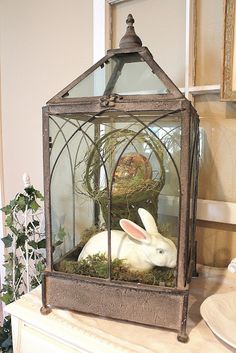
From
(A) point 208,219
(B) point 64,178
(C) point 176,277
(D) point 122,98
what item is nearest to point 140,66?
(D) point 122,98

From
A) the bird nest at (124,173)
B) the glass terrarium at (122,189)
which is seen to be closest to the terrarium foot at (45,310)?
the glass terrarium at (122,189)

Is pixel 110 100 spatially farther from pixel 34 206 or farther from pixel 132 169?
pixel 34 206

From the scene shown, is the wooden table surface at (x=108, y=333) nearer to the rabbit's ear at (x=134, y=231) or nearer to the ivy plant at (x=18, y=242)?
the rabbit's ear at (x=134, y=231)

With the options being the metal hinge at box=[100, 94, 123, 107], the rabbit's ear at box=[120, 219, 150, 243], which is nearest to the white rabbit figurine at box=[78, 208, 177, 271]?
the rabbit's ear at box=[120, 219, 150, 243]

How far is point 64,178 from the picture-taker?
77 cm

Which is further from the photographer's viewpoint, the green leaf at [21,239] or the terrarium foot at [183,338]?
the green leaf at [21,239]

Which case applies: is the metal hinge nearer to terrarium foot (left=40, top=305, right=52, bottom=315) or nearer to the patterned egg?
the patterned egg

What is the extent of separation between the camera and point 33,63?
1360 mm

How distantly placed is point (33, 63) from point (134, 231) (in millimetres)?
1040

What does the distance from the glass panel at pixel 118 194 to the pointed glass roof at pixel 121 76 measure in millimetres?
A: 56

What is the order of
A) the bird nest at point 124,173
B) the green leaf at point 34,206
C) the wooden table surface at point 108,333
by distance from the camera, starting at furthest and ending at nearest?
the green leaf at point 34,206 → the bird nest at point 124,173 → the wooden table surface at point 108,333

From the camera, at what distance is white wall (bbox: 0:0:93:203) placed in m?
1.22

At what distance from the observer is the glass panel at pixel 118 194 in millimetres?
663

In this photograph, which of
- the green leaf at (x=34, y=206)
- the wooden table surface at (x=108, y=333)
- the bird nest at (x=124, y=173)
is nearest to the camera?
the wooden table surface at (x=108, y=333)
